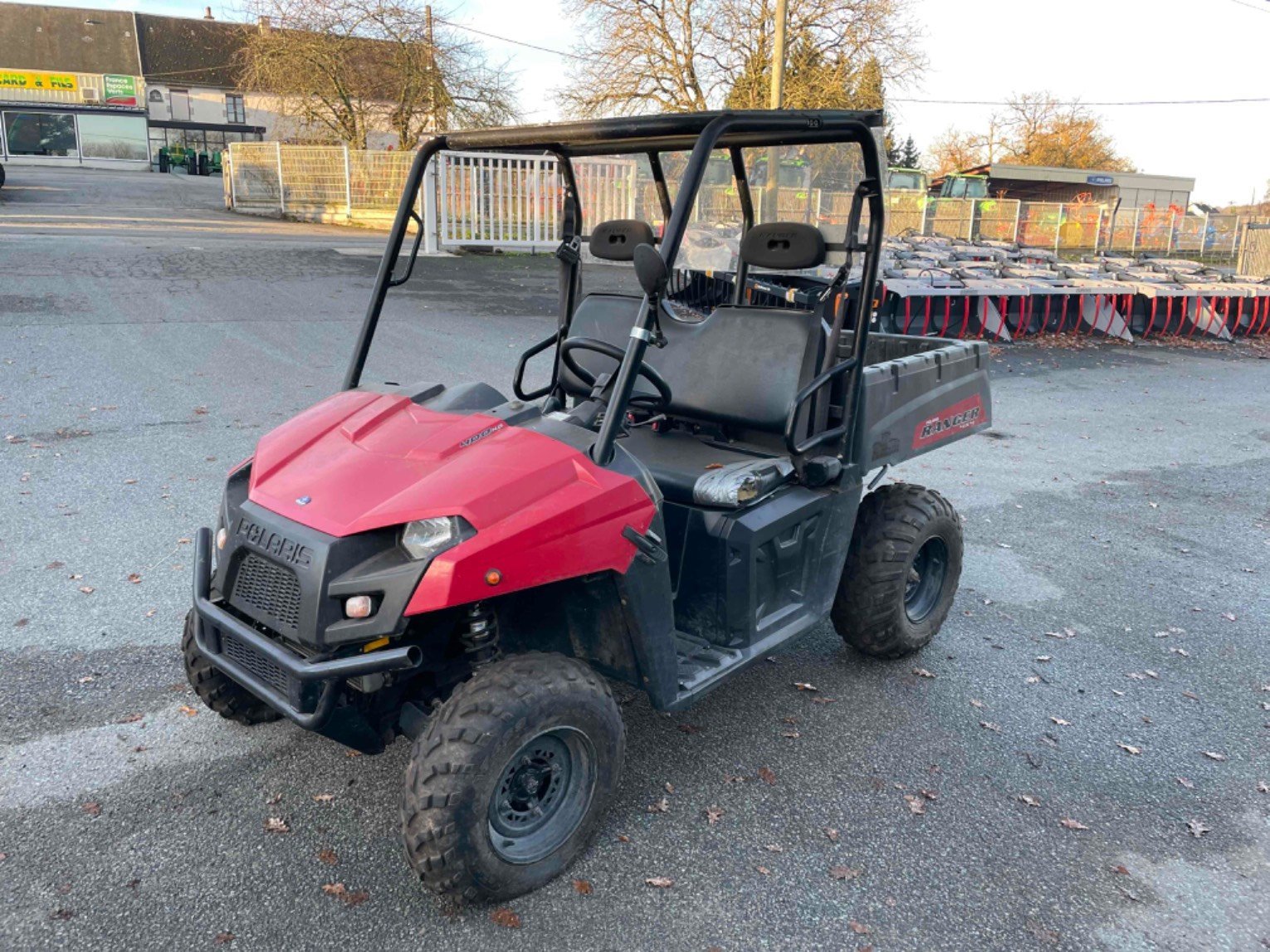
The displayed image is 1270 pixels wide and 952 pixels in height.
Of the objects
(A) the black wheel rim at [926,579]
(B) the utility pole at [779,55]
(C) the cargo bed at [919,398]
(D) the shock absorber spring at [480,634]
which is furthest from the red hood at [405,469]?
(B) the utility pole at [779,55]

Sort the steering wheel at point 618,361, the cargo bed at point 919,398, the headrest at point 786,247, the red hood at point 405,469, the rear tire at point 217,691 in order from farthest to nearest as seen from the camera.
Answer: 1. the cargo bed at point 919,398
2. the headrest at point 786,247
3. the rear tire at point 217,691
4. the steering wheel at point 618,361
5. the red hood at point 405,469

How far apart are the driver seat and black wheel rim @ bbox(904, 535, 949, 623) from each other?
3.34ft

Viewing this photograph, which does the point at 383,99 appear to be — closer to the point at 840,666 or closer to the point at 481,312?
the point at 481,312

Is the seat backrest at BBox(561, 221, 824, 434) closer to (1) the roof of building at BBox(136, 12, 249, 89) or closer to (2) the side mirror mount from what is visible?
(2) the side mirror mount

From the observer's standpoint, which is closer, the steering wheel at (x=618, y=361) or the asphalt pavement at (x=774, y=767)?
the asphalt pavement at (x=774, y=767)

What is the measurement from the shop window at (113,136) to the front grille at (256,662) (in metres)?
53.4

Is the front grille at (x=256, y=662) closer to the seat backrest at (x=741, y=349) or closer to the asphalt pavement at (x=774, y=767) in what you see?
the asphalt pavement at (x=774, y=767)

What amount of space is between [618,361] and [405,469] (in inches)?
34.4

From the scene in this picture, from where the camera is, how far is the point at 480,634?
2645 mm

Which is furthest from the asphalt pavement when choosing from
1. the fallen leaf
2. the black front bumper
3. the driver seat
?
the driver seat

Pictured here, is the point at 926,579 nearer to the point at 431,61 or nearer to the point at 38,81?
the point at 431,61

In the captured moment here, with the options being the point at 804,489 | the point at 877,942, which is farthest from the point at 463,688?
the point at 804,489

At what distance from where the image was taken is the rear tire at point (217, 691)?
10.2 ft

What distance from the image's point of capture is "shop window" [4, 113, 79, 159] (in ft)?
147
